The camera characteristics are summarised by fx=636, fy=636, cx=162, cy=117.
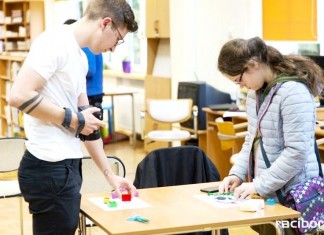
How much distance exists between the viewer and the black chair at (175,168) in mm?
3307

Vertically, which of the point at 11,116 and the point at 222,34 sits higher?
the point at 222,34

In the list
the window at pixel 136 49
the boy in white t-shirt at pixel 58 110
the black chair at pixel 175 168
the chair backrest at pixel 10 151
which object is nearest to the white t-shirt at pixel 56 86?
the boy in white t-shirt at pixel 58 110

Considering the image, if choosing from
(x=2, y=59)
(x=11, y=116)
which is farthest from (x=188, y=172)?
(x=2, y=59)

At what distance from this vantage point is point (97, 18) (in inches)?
91.7

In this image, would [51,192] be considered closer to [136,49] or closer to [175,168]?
[175,168]

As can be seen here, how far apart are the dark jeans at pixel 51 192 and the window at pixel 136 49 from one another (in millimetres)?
6655

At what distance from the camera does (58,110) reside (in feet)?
7.29

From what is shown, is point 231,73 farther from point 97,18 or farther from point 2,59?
point 2,59

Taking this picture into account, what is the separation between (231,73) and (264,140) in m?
0.33

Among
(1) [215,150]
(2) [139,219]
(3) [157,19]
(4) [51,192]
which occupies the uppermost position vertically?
(3) [157,19]

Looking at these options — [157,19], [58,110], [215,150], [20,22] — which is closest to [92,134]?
[58,110]

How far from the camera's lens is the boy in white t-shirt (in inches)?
86.7

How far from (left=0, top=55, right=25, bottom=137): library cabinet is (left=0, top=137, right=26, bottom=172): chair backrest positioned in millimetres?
4326

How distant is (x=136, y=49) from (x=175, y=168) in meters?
6.23
